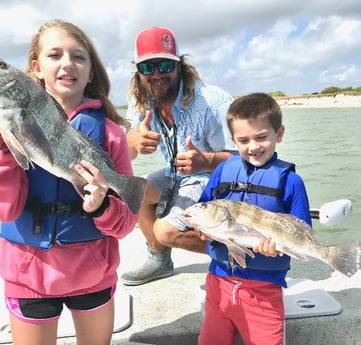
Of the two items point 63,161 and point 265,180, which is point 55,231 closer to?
point 63,161

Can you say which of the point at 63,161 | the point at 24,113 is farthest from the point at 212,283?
the point at 24,113

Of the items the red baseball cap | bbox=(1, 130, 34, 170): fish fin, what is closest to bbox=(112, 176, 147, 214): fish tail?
bbox=(1, 130, 34, 170): fish fin

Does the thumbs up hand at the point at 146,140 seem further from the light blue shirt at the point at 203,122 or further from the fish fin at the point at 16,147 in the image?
the fish fin at the point at 16,147

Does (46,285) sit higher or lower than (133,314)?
higher

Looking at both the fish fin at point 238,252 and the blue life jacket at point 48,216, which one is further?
the fish fin at point 238,252

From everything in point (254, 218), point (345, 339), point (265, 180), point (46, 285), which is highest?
point (265, 180)

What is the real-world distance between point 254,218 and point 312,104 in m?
82.2

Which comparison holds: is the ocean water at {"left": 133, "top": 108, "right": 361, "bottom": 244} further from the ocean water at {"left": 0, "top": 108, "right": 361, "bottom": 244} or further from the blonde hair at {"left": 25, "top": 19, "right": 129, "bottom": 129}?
the blonde hair at {"left": 25, "top": 19, "right": 129, "bottom": 129}

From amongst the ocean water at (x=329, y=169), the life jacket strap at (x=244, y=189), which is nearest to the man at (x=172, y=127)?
the life jacket strap at (x=244, y=189)

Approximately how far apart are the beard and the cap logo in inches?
10.8

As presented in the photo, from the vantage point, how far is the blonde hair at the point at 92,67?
102 inches

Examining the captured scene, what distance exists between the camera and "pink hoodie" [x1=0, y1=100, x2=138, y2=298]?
2.37 metres

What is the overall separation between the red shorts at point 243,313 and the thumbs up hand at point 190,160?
101 cm

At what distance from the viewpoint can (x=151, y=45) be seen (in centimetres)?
406
